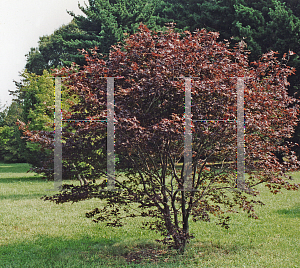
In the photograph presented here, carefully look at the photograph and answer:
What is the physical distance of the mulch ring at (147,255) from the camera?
4.95 meters

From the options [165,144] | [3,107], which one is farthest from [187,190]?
[3,107]

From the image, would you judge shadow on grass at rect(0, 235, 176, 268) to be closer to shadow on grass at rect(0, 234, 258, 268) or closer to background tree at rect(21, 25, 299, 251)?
shadow on grass at rect(0, 234, 258, 268)

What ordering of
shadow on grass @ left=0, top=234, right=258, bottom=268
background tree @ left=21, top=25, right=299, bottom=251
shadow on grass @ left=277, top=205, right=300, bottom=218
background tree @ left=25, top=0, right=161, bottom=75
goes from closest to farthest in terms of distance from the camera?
background tree @ left=21, top=25, right=299, bottom=251
shadow on grass @ left=0, top=234, right=258, bottom=268
shadow on grass @ left=277, top=205, right=300, bottom=218
background tree @ left=25, top=0, right=161, bottom=75

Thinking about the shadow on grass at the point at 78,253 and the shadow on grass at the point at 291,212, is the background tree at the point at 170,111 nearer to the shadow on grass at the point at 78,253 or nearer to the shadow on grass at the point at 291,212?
the shadow on grass at the point at 78,253

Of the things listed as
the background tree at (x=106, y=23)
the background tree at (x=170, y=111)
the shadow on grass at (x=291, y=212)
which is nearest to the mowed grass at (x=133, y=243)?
the shadow on grass at (x=291, y=212)

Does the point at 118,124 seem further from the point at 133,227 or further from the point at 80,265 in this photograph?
the point at 133,227

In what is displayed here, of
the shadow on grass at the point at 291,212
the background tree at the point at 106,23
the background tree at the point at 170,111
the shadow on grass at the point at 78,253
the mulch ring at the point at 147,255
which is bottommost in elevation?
the shadow on grass at the point at 78,253

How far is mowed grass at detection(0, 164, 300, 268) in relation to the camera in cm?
495

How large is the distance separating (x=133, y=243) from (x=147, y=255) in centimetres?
84

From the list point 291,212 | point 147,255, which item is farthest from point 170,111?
point 291,212

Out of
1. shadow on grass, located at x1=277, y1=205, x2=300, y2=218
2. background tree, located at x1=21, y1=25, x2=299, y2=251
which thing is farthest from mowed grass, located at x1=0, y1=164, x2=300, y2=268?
background tree, located at x1=21, y1=25, x2=299, y2=251

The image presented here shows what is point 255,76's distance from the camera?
5.06 meters

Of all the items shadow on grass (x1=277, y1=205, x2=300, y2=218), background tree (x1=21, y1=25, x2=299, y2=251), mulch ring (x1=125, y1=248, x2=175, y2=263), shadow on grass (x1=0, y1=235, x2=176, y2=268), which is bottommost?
shadow on grass (x1=0, y1=235, x2=176, y2=268)

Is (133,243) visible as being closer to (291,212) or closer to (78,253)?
(78,253)
